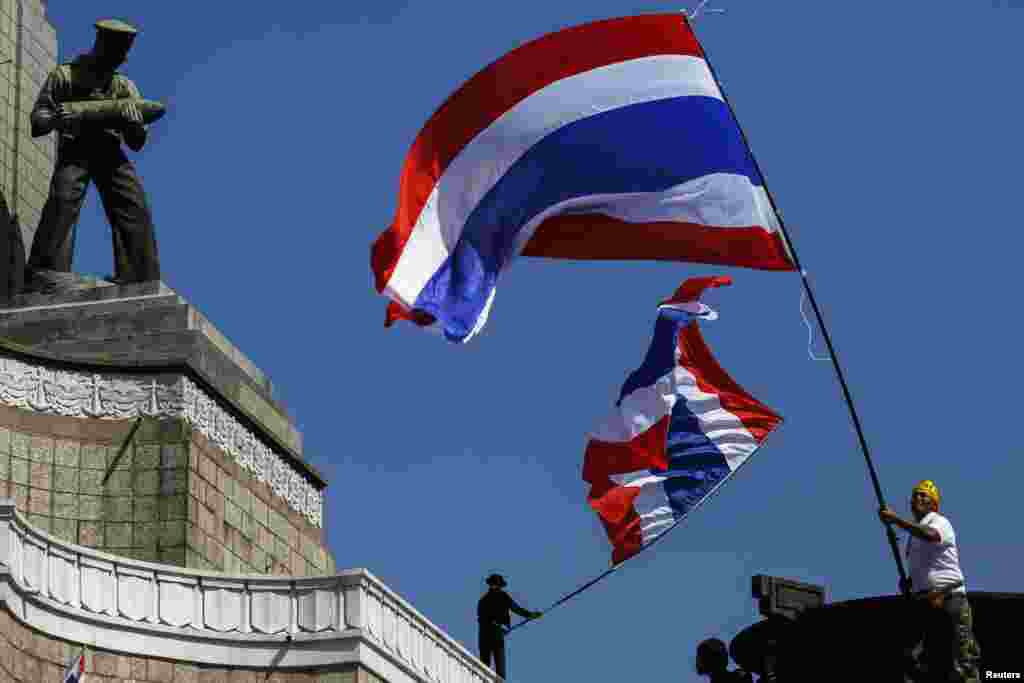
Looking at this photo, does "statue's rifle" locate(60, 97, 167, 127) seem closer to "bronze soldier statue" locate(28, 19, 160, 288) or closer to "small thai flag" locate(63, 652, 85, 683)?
"bronze soldier statue" locate(28, 19, 160, 288)

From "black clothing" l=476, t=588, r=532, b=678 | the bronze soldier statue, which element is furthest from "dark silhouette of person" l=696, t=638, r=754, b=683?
the bronze soldier statue

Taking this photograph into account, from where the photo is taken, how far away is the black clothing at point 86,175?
132 feet

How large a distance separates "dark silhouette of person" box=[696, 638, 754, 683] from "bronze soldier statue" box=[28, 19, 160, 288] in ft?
57.8

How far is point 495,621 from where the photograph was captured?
36.8 m

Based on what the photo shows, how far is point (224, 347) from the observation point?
129ft

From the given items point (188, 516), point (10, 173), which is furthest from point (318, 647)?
point (10, 173)

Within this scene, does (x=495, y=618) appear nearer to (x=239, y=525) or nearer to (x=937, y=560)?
(x=239, y=525)

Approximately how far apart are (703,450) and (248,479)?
7.61 m

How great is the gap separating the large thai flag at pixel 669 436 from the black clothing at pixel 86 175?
8.95 meters

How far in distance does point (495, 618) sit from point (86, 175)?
28.6ft

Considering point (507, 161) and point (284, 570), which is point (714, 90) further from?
point (284, 570)

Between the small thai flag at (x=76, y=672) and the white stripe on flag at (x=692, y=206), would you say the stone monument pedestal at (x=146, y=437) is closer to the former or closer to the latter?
the small thai flag at (x=76, y=672)

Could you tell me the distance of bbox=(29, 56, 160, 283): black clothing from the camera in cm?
4016

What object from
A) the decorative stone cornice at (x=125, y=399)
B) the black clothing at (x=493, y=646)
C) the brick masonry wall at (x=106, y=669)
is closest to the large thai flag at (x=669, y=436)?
the brick masonry wall at (x=106, y=669)
